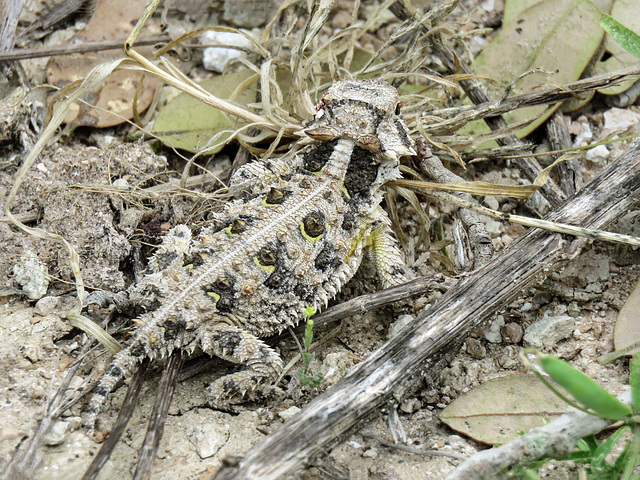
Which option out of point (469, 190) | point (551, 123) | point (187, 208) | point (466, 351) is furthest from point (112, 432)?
point (551, 123)

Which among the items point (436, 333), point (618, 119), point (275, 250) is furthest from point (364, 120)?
point (618, 119)

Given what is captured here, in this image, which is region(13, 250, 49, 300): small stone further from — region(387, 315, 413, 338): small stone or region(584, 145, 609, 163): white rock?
region(584, 145, 609, 163): white rock

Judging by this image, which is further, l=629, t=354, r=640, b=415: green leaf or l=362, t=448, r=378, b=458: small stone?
l=362, t=448, r=378, b=458: small stone

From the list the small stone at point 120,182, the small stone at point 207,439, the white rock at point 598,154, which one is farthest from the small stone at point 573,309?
the small stone at point 120,182

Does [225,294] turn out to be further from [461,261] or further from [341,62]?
[341,62]

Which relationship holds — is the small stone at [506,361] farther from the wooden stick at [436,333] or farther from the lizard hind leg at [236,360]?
the lizard hind leg at [236,360]

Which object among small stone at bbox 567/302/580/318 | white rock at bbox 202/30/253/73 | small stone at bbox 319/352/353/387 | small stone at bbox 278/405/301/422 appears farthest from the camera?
white rock at bbox 202/30/253/73

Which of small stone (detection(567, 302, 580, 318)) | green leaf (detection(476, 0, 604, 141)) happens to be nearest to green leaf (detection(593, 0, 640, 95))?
green leaf (detection(476, 0, 604, 141))

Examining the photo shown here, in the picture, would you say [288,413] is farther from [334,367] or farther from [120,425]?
[120,425]
